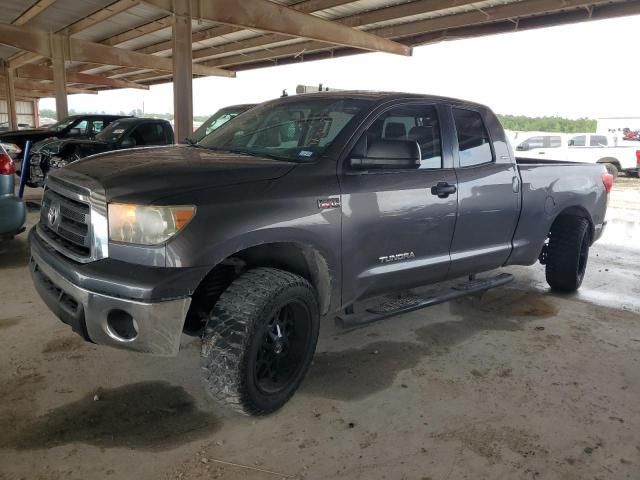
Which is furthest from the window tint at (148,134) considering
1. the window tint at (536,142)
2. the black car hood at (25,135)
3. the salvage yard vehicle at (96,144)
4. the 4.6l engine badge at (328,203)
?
the window tint at (536,142)

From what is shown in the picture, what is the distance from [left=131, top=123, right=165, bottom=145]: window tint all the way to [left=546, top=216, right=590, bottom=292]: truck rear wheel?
7980 mm

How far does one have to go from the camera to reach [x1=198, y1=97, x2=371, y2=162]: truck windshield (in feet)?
10.3

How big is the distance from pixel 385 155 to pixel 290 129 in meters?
0.78

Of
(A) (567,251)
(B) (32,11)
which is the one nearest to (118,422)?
(A) (567,251)

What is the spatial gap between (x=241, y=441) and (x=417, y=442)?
0.90 m

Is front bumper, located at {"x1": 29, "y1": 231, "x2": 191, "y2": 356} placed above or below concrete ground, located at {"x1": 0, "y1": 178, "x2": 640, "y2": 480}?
above

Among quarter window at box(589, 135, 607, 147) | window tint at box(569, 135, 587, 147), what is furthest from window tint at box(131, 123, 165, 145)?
quarter window at box(589, 135, 607, 147)

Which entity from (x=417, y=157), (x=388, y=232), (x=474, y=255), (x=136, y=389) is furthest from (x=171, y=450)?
(x=474, y=255)

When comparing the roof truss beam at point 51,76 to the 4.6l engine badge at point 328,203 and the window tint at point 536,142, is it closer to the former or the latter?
the window tint at point 536,142

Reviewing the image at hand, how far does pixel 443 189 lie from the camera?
3492mm

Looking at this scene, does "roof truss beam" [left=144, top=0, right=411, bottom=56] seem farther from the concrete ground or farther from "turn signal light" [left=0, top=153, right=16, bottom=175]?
the concrete ground

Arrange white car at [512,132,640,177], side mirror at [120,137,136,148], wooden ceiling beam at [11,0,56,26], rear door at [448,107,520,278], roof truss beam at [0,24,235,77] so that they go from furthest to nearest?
roof truss beam at [0,24,235,77] → white car at [512,132,640,177] → wooden ceiling beam at [11,0,56,26] → side mirror at [120,137,136,148] → rear door at [448,107,520,278]

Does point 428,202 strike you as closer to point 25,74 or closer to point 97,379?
point 97,379

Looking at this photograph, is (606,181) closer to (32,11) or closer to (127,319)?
(127,319)
